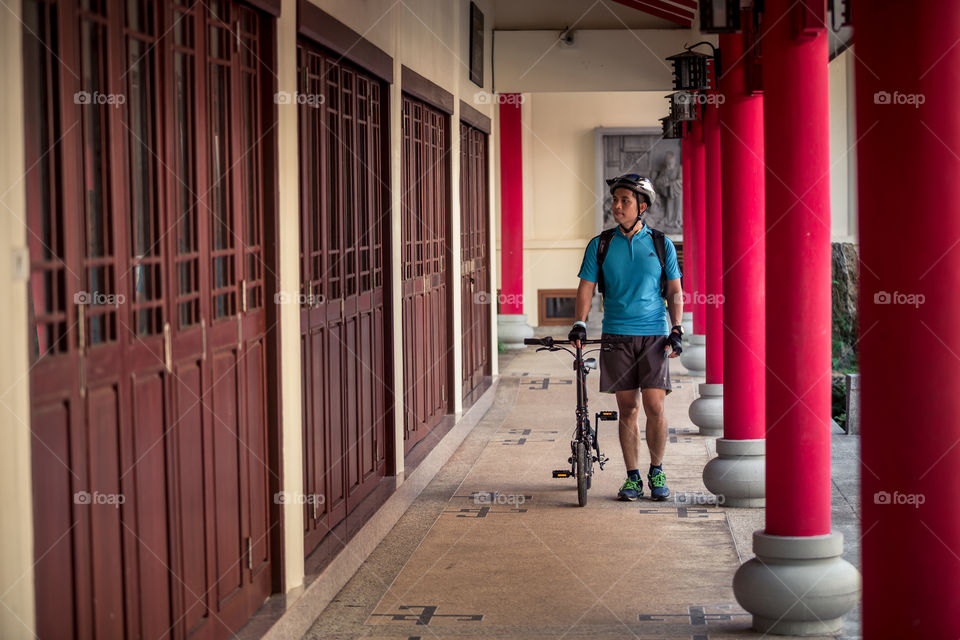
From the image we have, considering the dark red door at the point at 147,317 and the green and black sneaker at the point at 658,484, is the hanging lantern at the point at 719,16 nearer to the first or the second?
the dark red door at the point at 147,317

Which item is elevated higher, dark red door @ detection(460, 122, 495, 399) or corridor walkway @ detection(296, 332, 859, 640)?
dark red door @ detection(460, 122, 495, 399)

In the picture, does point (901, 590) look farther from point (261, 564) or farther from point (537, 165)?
point (537, 165)

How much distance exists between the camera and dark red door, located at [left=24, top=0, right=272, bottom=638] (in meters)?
2.52

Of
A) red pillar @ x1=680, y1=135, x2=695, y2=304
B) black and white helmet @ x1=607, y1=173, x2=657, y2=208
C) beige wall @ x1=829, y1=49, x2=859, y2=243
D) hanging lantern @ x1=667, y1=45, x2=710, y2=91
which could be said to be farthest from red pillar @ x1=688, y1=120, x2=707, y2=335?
black and white helmet @ x1=607, y1=173, x2=657, y2=208

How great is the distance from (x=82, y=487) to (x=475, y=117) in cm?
743

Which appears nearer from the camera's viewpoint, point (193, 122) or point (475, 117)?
point (193, 122)

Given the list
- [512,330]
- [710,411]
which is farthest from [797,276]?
[512,330]

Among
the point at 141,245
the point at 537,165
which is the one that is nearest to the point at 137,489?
the point at 141,245

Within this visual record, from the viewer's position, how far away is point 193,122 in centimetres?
342

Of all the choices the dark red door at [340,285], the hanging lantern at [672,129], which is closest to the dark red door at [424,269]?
the dark red door at [340,285]

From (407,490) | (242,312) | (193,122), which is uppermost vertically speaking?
(193,122)

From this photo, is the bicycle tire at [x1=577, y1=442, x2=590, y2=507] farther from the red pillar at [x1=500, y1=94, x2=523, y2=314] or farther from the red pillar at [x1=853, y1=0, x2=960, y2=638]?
the red pillar at [x1=500, y1=94, x2=523, y2=314]

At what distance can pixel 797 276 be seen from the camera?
4273 mm

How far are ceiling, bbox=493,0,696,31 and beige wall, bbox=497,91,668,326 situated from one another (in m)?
4.44
